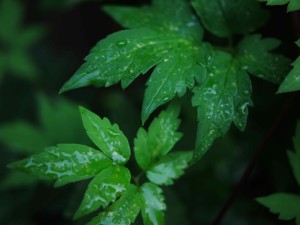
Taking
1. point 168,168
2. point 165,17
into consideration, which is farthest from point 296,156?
point 165,17

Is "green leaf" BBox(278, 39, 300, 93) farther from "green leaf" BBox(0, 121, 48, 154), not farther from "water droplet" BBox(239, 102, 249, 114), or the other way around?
"green leaf" BBox(0, 121, 48, 154)

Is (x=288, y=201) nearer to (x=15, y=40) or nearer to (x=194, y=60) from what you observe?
(x=194, y=60)

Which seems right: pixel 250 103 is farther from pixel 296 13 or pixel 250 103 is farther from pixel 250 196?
pixel 250 196

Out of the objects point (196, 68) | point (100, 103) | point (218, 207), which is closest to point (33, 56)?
point (100, 103)

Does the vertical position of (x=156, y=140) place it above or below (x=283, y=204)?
above

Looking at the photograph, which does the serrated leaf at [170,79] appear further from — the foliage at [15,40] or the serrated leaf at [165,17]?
the foliage at [15,40]

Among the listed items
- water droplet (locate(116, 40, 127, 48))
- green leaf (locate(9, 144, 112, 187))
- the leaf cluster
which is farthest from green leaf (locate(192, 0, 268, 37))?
green leaf (locate(9, 144, 112, 187))
